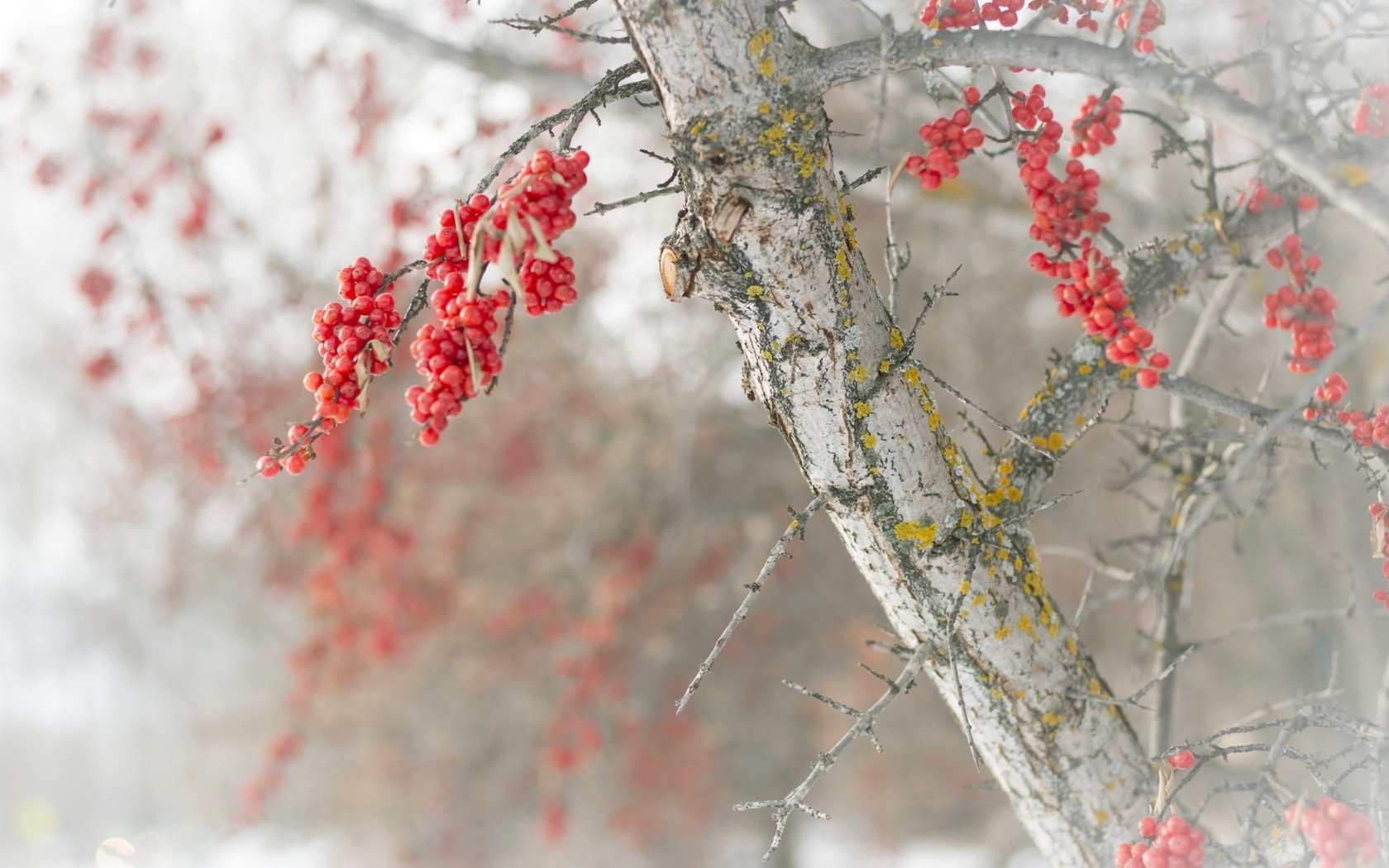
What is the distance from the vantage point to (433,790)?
221 inches

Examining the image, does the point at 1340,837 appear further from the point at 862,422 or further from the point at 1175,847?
the point at 862,422

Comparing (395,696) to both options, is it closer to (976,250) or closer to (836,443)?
(976,250)

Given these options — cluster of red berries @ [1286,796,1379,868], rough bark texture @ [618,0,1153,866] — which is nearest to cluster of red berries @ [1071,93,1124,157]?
rough bark texture @ [618,0,1153,866]

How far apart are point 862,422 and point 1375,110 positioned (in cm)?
83

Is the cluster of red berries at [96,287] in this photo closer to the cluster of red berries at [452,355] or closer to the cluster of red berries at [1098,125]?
the cluster of red berries at [452,355]

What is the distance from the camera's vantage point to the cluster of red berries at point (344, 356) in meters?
0.93

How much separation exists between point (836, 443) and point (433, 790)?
5.30 metres

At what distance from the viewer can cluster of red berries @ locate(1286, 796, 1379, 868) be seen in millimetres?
918

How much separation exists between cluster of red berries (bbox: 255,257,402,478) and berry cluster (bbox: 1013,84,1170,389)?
891mm

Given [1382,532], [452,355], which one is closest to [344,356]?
[452,355]

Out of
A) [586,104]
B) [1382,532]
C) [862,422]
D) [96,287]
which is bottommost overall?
[1382,532]

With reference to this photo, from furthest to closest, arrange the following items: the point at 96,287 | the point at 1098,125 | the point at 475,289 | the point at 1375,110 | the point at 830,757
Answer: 1. the point at 96,287
2. the point at 1098,125
3. the point at 1375,110
4. the point at 830,757
5. the point at 475,289

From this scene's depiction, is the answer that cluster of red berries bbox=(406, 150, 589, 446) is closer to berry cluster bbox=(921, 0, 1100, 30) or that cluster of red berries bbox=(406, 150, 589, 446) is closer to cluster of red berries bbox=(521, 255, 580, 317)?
cluster of red berries bbox=(521, 255, 580, 317)

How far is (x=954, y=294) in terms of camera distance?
1.10m
